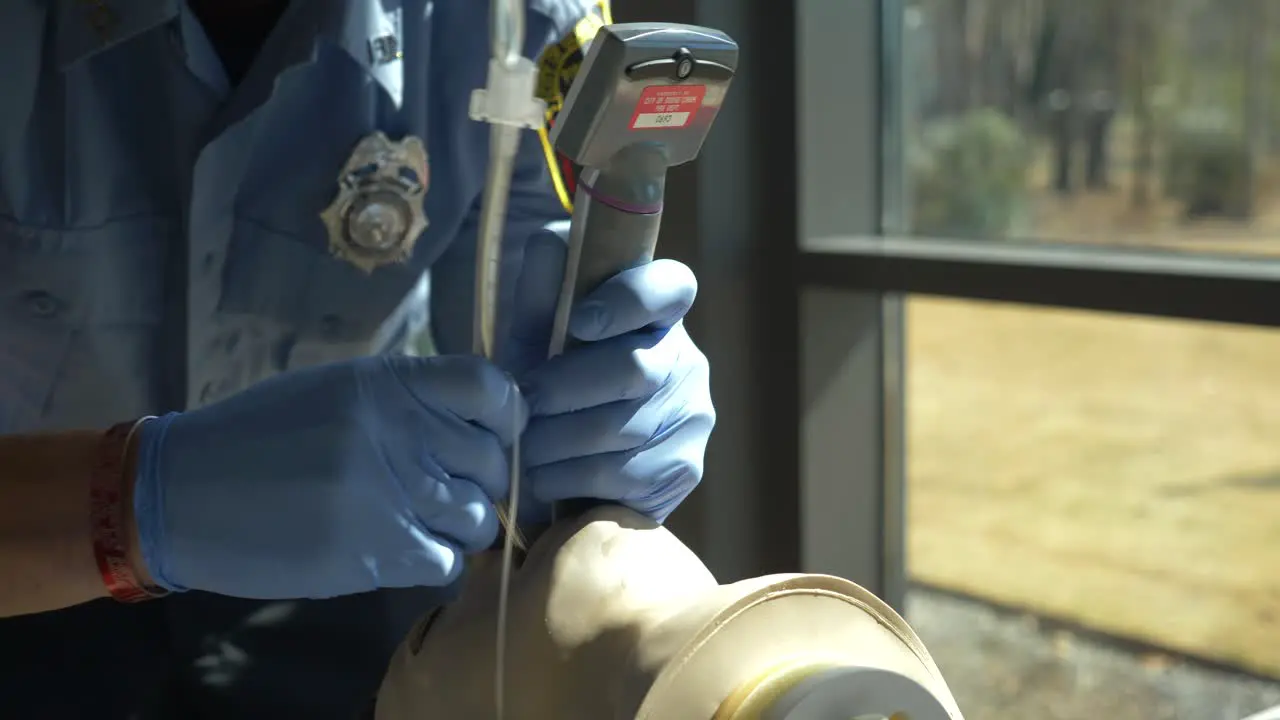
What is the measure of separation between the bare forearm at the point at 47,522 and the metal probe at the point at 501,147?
23 centimetres

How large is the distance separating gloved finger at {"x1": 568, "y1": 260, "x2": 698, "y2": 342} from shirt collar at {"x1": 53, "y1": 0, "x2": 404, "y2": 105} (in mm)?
375

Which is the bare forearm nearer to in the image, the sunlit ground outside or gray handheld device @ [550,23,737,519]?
gray handheld device @ [550,23,737,519]

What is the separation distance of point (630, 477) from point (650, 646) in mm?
147

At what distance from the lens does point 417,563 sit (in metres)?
0.80

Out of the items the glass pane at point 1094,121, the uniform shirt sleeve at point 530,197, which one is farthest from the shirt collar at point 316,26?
the glass pane at point 1094,121

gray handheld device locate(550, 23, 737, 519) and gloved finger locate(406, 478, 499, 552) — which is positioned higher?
gray handheld device locate(550, 23, 737, 519)

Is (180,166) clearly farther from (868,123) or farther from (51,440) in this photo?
(868,123)

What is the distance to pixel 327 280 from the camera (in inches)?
43.8

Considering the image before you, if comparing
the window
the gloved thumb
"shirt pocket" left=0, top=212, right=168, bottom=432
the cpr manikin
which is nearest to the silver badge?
"shirt pocket" left=0, top=212, right=168, bottom=432

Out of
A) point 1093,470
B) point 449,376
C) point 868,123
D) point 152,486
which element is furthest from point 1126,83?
point 152,486

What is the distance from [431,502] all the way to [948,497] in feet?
5.24

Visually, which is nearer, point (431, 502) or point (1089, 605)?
point (431, 502)

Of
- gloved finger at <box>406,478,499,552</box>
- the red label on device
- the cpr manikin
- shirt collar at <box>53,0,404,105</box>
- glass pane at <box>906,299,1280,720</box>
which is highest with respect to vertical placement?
shirt collar at <box>53,0,404,105</box>

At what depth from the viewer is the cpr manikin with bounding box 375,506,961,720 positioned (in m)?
0.64
